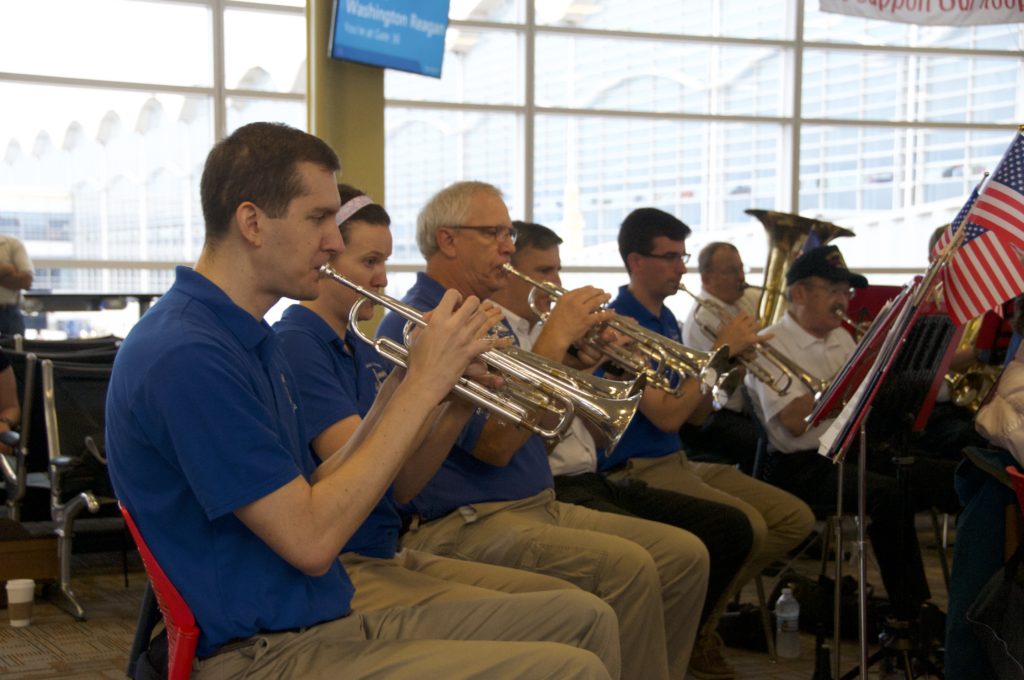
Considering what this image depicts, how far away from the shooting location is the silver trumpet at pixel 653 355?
378 cm

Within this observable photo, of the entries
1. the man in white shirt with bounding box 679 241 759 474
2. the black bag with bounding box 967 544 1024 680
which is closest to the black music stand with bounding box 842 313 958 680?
the black bag with bounding box 967 544 1024 680

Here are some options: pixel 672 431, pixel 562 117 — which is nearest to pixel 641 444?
pixel 672 431

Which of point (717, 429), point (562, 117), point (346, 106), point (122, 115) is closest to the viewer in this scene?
point (717, 429)

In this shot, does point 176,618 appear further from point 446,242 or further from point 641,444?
point 641,444

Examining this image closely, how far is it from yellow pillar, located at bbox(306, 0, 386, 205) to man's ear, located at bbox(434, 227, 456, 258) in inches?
139

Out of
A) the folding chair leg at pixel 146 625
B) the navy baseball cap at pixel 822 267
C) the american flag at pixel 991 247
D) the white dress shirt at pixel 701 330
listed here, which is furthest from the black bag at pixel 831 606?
the folding chair leg at pixel 146 625

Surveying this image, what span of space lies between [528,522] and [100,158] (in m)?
7.01

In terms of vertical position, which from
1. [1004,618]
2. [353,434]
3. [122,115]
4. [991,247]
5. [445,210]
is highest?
[122,115]

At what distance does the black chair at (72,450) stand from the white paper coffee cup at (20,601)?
21 cm

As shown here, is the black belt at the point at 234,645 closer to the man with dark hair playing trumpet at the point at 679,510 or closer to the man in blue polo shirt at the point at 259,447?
the man in blue polo shirt at the point at 259,447

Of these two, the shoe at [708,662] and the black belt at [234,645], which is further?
the shoe at [708,662]

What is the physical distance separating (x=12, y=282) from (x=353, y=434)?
18.4 ft

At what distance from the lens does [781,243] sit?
6191mm

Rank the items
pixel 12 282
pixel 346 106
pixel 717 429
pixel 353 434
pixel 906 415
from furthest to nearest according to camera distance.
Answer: pixel 12 282 < pixel 346 106 < pixel 717 429 < pixel 906 415 < pixel 353 434
